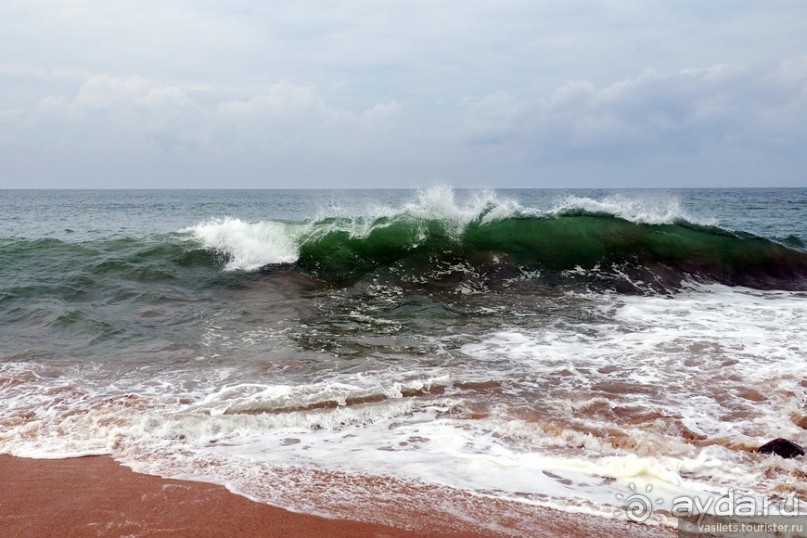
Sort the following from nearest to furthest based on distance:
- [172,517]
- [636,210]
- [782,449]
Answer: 1. [172,517]
2. [782,449]
3. [636,210]

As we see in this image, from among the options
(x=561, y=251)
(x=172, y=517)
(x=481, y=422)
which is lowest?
(x=172, y=517)

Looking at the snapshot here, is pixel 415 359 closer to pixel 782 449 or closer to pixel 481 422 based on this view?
pixel 481 422

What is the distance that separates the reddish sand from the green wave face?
275 inches

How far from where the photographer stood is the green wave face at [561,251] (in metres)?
10.8

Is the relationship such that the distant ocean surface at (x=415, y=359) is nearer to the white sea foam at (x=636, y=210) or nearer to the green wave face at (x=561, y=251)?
the green wave face at (x=561, y=251)

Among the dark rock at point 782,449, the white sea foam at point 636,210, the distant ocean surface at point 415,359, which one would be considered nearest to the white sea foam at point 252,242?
the distant ocean surface at point 415,359

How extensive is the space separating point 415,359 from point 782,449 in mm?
3256

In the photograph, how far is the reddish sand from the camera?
2.71 meters

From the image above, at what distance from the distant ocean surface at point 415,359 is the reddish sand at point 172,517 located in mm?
135

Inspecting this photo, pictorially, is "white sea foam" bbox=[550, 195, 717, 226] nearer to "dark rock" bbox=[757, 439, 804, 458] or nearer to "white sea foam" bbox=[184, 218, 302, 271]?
"white sea foam" bbox=[184, 218, 302, 271]

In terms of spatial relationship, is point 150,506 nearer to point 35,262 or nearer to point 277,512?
point 277,512

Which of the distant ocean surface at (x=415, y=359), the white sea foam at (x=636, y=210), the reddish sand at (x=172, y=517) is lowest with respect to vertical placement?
the reddish sand at (x=172, y=517)

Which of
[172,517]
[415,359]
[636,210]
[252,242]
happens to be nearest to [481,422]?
[415,359]

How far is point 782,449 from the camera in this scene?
3.39 m
